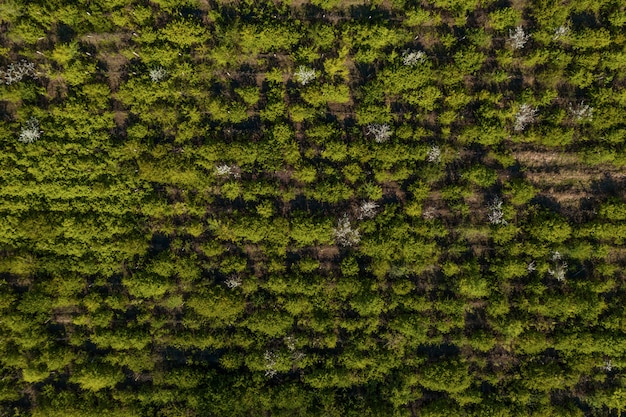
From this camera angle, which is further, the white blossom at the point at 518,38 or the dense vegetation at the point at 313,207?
the white blossom at the point at 518,38

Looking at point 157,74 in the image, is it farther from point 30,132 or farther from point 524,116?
point 524,116

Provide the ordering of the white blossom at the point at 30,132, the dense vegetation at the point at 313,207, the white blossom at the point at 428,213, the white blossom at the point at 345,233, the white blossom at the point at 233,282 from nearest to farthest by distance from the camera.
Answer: the white blossom at the point at 30,132
the dense vegetation at the point at 313,207
the white blossom at the point at 233,282
the white blossom at the point at 345,233
the white blossom at the point at 428,213

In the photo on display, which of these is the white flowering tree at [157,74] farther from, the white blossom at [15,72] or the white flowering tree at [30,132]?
the white flowering tree at [30,132]

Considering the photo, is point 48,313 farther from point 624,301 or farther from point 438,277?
point 624,301

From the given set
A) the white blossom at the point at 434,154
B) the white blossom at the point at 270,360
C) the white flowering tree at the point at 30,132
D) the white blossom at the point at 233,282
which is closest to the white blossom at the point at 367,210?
the white blossom at the point at 434,154

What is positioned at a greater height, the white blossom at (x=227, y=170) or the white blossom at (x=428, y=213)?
the white blossom at (x=227, y=170)

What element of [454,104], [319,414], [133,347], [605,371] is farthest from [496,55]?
[133,347]

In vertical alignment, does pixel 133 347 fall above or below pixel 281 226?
below
